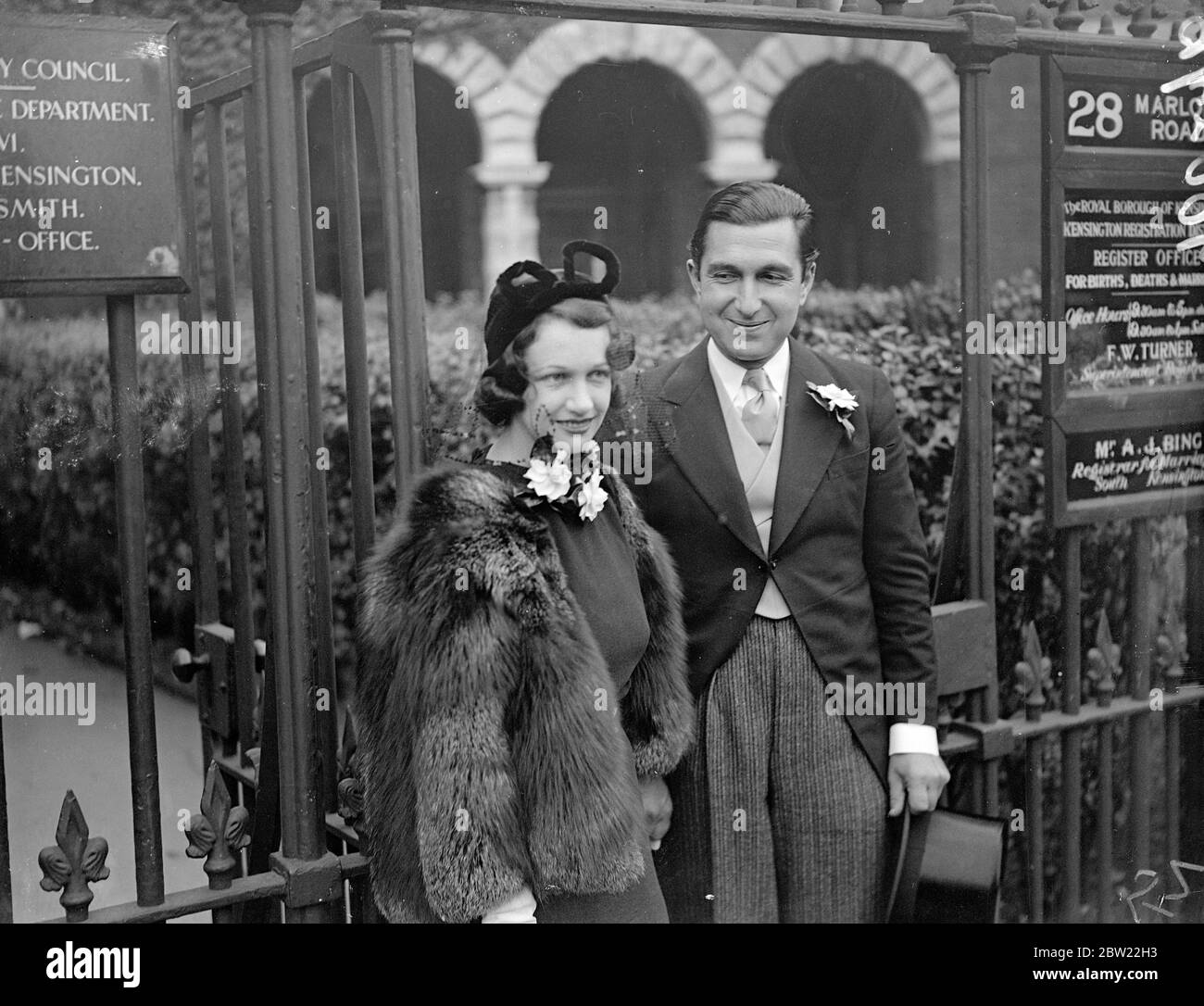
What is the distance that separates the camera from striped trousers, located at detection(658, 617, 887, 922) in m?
3.13

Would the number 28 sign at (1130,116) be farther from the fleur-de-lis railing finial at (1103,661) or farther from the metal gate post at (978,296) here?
the fleur-de-lis railing finial at (1103,661)

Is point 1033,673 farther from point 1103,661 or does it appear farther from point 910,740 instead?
point 910,740

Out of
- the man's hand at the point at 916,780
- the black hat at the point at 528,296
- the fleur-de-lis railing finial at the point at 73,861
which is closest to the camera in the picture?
the black hat at the point at 528,296

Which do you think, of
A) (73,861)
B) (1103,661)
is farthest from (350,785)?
(1103,661)

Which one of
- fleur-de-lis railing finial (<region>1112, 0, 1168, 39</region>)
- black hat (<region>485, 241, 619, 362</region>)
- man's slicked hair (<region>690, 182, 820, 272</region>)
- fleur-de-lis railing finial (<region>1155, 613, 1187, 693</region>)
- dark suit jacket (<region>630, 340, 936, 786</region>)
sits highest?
Answer: fleur-de-lis railing finial (<region>1112, 0, 1168, 39</region>)

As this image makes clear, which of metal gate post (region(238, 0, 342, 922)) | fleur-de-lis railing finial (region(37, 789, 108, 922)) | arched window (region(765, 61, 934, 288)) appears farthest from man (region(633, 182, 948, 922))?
fleur-de-lis railing finial (region(37, 789, 108, 922))

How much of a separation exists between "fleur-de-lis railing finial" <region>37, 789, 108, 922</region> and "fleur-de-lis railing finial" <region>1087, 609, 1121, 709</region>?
8.88 feet

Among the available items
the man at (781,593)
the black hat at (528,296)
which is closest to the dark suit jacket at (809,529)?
the man at (781,593)

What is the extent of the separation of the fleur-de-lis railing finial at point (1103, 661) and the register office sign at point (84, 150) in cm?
273

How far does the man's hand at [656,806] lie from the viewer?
3080mm

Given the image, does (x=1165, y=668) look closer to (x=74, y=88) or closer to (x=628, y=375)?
(x=628, y=375)

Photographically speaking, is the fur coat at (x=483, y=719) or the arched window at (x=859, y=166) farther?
the arched window at (x=859, y=166)

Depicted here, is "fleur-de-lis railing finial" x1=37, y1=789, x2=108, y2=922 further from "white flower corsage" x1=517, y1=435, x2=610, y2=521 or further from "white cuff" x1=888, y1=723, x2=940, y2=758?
"white cuff" x1=888, y1=723, x2=940, y2=758

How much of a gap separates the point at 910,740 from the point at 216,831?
167 cm
